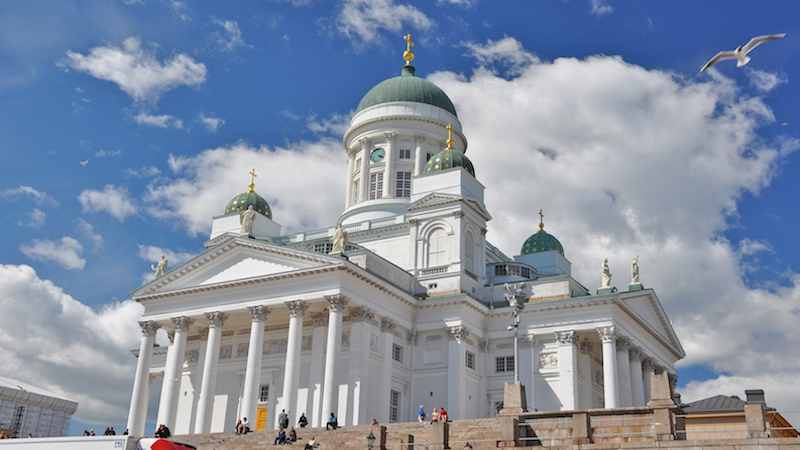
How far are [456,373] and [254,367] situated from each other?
10011 mm

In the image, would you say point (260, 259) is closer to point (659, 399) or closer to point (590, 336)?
point (590, 336)

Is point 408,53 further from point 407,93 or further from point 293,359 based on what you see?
point 293,359

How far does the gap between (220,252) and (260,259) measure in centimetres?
236

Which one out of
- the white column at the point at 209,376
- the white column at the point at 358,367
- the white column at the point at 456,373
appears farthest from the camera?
the white column at the point at 456,373

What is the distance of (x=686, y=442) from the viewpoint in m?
19.8

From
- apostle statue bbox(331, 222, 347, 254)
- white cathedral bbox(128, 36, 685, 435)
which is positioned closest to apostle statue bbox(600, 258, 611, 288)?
white cathedral bbox(128, 36, 685, 435)

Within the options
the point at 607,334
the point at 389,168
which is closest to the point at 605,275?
the point at 607,334

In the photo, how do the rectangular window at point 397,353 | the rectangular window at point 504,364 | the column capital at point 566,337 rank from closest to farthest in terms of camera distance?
the rectangular window at point 397,353 < the column capital at point 566,337 < the rectangular window at point 504,364

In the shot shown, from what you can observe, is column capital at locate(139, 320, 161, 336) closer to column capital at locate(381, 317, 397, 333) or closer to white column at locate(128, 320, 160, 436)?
white column at locate(128, 320, 160, 436)

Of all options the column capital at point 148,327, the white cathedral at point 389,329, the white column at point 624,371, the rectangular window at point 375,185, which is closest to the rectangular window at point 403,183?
the rectangular window at point 375,185

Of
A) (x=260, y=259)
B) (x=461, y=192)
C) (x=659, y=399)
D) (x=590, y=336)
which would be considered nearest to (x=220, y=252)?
(x=260, y=259)

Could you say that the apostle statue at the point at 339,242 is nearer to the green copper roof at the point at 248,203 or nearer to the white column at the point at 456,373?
the white column at the point at 456,373

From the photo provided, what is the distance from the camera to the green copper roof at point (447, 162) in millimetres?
45031

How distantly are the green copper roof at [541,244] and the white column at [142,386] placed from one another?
2444 cm
